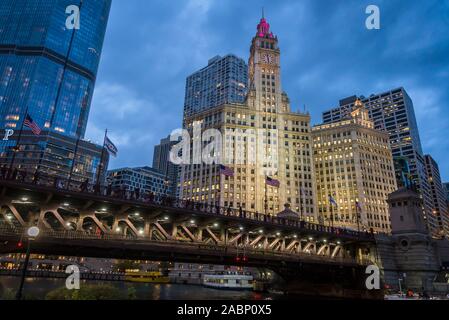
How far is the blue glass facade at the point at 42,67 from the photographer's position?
170250 mm

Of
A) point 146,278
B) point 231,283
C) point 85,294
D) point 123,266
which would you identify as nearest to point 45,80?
point 123,266

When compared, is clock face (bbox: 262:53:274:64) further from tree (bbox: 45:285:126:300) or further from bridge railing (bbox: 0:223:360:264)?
tree (bbox: 45:285:126:300)

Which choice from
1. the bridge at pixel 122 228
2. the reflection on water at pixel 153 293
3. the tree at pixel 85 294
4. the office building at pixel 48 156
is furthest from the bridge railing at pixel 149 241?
the office building at pixel 48 156

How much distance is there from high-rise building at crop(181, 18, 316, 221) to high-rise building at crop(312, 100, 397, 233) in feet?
55.6

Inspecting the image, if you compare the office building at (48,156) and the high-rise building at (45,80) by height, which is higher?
the high-rise building at (45,80)

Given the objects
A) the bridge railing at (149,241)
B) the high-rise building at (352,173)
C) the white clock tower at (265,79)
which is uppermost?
the white clock tower at (265,79)

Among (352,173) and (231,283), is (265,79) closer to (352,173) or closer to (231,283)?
(352,173)

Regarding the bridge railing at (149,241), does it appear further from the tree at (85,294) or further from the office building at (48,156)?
the office building at (48,156)

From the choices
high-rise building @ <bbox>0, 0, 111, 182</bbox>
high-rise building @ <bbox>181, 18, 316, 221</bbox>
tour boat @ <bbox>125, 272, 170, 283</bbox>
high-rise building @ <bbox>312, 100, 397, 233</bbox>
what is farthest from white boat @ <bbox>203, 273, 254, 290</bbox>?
high-rise building @ <bbox>0, 0, 111, 182</bbox>

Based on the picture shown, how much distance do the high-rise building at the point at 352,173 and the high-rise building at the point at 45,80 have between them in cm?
11639

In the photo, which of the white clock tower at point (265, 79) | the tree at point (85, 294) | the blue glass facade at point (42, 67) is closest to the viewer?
the tree at point (85, 294)
